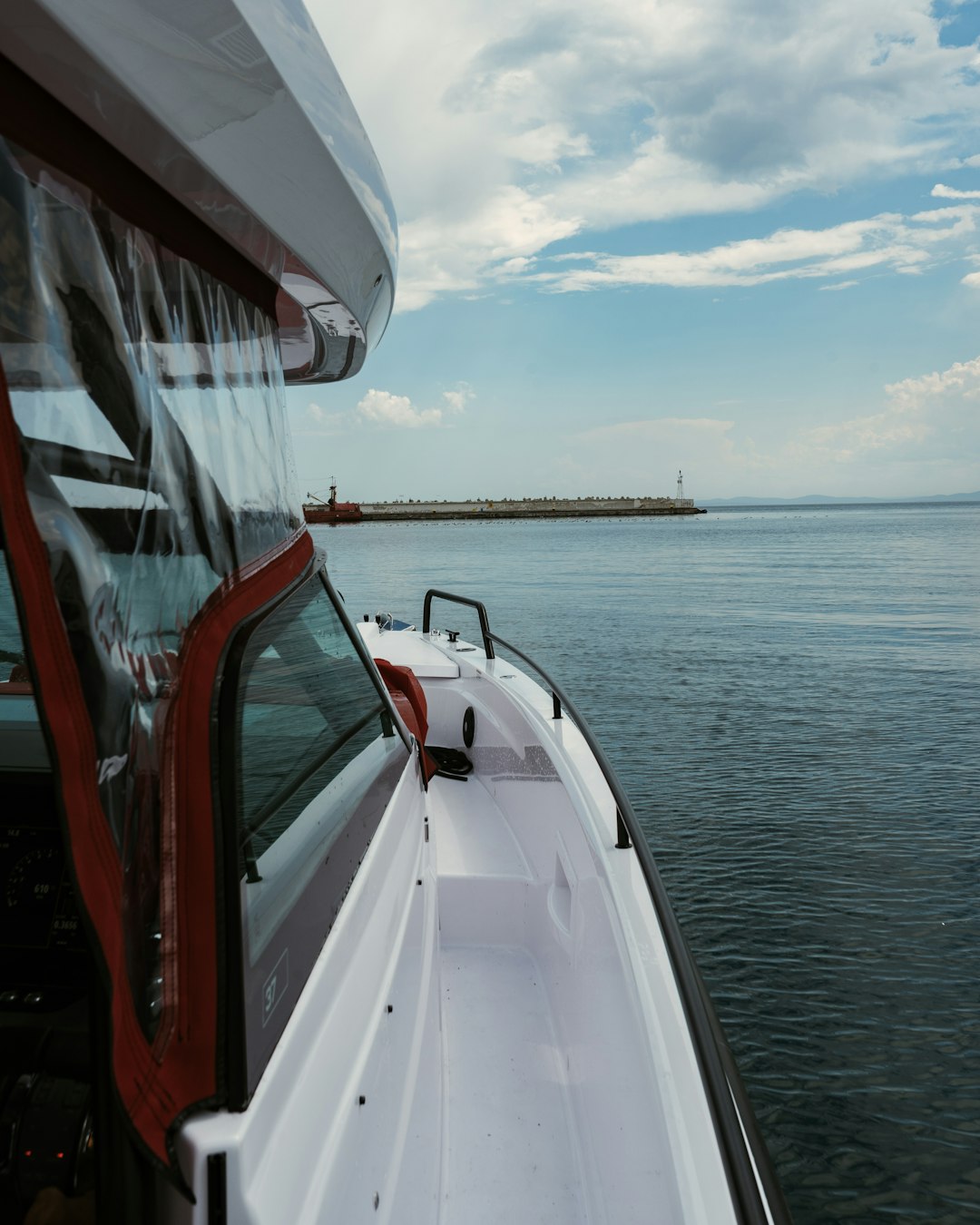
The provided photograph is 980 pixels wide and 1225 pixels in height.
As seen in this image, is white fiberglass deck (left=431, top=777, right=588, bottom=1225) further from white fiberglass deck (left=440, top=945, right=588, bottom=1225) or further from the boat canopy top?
the boat canopy top

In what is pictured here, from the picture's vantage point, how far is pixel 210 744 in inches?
43.0

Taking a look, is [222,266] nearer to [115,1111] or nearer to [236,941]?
[236,941]

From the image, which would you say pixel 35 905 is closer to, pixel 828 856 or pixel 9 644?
pixel 9 644

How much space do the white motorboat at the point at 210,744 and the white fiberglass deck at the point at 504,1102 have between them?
0.01 meters

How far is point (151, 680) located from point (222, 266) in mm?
635

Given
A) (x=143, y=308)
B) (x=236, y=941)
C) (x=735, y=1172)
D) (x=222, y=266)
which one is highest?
(x=222, y=266)

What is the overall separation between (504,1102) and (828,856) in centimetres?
461

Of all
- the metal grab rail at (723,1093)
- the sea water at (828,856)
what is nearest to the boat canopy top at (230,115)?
the metal grab rail at (723,1093)

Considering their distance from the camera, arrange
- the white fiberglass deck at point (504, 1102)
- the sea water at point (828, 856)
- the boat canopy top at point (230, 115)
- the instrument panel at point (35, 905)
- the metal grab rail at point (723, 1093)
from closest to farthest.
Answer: the boat canopy top at point (230, 115), the metal grab rail at point (723, 1093), the instrument panel at point (35, 905), the white fiberglass deck at point (504, 1102), the sea water at point (828, 856)

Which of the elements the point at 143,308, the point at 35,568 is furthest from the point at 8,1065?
the point at 143,308

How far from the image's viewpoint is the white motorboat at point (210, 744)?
36.2 inches

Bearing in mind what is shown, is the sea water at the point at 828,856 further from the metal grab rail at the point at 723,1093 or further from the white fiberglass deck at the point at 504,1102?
the metal grab rail at the point at 723,1093

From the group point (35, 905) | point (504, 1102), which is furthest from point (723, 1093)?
point (35, 905)

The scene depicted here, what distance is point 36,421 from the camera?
2.93ft
